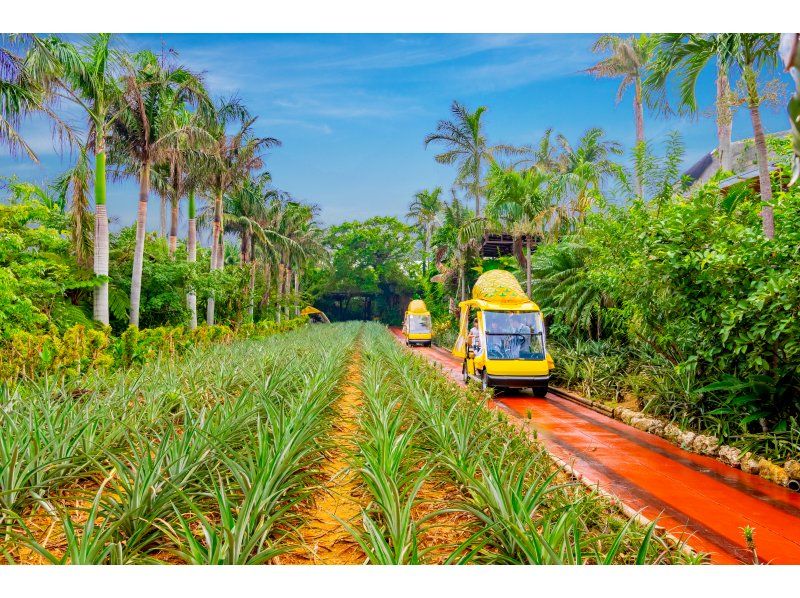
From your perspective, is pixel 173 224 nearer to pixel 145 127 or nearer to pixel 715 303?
pixel 145 127

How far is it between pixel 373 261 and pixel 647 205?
1811 inches

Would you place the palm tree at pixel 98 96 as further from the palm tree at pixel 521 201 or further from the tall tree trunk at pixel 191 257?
the palm tree at pixel 521 201

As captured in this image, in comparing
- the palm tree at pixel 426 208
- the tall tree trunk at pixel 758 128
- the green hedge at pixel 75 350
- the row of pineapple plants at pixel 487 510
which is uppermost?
the palm tree at pixel 426 208

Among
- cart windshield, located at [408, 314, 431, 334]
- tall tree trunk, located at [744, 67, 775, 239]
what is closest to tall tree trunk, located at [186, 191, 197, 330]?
cart windshield, located at [408, 314, 431, 334]

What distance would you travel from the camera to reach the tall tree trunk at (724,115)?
7.41 meters

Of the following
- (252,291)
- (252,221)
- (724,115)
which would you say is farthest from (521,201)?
(252,221)

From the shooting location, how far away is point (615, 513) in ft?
12.3

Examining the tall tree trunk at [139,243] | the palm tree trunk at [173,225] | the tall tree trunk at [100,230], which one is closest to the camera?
the tall tree trunk at [100,230]

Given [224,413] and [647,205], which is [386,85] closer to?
[224,413]

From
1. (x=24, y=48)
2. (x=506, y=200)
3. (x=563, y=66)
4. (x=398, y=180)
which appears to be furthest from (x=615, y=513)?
(x=506, y=200)

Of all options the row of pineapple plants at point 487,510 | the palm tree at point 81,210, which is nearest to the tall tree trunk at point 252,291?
the palm tree at point 81,210

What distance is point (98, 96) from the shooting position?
44.3ft

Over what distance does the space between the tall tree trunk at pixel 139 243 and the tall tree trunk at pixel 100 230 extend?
38.1 inches

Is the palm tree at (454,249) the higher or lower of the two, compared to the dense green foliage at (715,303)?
higher
